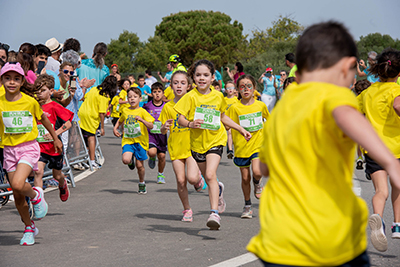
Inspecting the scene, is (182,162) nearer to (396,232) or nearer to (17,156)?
(17,156)

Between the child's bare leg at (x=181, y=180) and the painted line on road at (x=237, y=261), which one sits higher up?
the child's bare leg at (x=181, y=180)

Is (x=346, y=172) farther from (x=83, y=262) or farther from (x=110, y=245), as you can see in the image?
(x=110, y=245)

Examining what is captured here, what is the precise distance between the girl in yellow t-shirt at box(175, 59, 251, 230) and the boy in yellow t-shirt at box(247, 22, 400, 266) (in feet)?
14.2

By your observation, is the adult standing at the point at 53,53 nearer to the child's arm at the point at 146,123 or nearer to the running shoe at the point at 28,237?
the child's arm at the point at 146,123

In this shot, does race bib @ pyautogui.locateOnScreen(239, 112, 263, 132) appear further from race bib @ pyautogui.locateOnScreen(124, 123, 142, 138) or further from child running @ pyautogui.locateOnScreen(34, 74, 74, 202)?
race bib @ pyautogui.locateOnScreen(124, 123, 142, 138)

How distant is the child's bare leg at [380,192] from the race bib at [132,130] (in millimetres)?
5372

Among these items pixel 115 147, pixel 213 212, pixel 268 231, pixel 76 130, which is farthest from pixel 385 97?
pixel 115 147

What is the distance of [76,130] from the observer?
11.8m

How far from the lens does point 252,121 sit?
794 centimetres

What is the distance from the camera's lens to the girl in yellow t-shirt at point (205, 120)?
276 inches

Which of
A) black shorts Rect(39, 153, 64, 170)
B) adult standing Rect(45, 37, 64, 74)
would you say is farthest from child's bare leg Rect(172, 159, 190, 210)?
adult standing Rect(45, 37, 64, 74)

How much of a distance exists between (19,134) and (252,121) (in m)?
3.17

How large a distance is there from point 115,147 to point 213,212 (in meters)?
11.3

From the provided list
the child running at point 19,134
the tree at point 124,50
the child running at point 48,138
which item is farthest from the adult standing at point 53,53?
the tree at point 124,50
